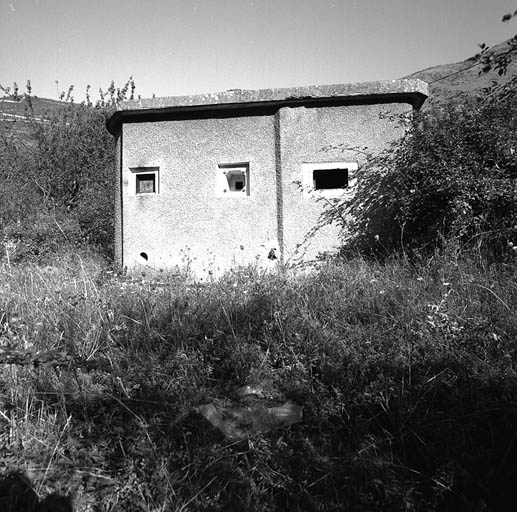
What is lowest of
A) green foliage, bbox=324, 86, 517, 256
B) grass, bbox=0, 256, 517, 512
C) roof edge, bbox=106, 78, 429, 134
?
grass, bbox=0, 256, 517, 512

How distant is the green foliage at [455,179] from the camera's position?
5.26 meters

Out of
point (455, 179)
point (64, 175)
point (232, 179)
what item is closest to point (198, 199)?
point (232, 179)

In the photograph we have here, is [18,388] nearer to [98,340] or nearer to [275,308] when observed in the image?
[98,340]

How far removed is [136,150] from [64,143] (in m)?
7.76

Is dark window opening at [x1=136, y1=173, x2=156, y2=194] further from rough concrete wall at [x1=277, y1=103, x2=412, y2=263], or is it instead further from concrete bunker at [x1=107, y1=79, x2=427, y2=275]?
rough concrete wall at [x1=277, y1=103, x2=412, y2=263]

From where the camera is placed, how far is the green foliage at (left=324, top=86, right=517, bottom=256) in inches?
207

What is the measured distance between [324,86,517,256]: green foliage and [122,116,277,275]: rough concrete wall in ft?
6.11

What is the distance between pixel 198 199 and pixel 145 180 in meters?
1.06

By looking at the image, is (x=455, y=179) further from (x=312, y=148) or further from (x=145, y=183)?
(x=145, y=183)

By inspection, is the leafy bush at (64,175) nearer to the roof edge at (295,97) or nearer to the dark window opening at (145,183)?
the dark window opening at (145,183)

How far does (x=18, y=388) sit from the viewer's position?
261 centimetres

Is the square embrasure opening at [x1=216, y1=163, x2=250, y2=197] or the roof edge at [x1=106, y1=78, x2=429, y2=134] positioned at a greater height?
the roof edge at [x1=106, y1=78, x2=429, y2=134]

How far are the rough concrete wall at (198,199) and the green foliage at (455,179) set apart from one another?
73.4 inches

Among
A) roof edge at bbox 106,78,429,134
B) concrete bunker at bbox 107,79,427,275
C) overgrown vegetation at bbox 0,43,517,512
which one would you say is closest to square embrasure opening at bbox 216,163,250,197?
concrete bunker at bbox 107,79,427,275
